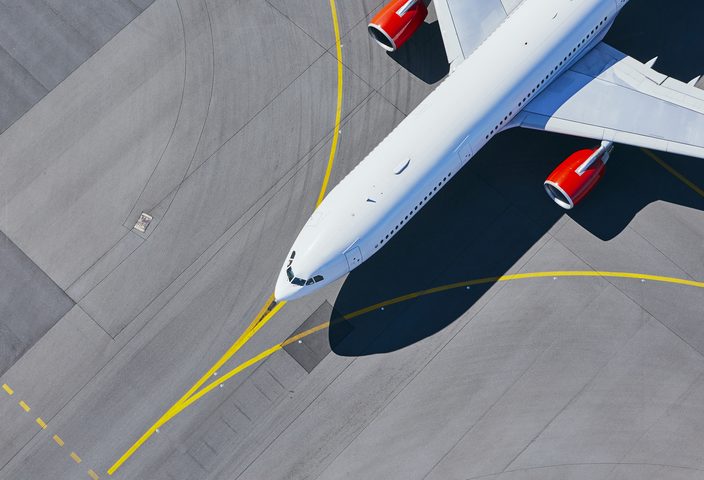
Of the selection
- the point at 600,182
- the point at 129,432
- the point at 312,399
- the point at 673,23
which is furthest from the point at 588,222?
the point at 129,432

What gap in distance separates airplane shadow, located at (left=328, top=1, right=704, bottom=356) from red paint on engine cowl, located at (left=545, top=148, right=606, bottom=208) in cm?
161

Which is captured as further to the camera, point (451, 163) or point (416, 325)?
point (416, 325)

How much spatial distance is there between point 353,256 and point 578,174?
31.1ft

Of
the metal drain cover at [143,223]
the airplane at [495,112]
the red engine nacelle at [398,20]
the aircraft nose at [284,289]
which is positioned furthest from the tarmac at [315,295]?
the aircraft nose at [284,289]

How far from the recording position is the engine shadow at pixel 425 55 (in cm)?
3566

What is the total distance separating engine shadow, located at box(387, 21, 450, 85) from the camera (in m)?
35.7

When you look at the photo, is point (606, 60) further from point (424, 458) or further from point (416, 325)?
point (424, 458)

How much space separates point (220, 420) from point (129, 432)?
141 inches

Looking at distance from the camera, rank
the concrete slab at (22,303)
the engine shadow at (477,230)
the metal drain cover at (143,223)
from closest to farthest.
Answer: the engine shadow at (477,230), the concrete slab at (22,303), the metal drain cover at (143,223)

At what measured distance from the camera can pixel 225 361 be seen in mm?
33375

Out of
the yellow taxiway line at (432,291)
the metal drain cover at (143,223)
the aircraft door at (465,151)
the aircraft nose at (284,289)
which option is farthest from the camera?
the metal drain cover at (143,223)

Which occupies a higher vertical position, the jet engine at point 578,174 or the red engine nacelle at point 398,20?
the red engine nacelle at point 398,20

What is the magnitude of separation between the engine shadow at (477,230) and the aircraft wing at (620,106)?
6.39 feet

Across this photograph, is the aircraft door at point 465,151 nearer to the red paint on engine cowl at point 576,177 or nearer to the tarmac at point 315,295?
the tarmac at point 315,295
